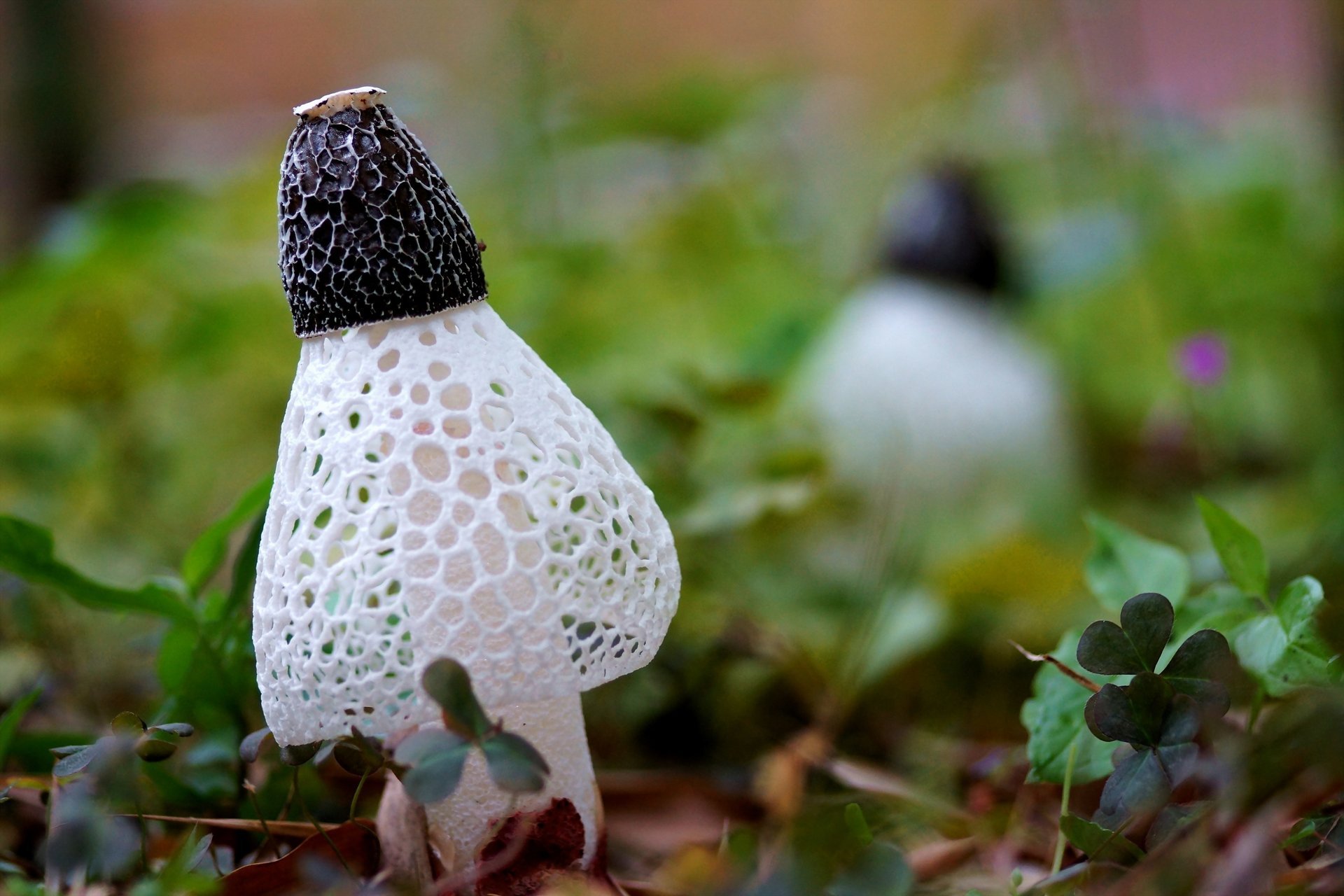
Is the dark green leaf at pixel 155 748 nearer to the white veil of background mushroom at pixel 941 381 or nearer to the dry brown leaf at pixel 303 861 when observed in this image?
the dry brown leaf at pixel 303 861

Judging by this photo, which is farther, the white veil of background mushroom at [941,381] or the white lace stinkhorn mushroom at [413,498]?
the white veil of background mushroom at [941,381]

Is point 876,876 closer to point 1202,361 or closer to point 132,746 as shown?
point 132,746

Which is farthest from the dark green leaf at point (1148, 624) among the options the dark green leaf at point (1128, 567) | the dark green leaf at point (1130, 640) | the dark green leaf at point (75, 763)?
the dark green leaf at point (75, 763)

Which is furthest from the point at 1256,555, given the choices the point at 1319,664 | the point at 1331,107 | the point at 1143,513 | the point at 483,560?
the point at 1331,107

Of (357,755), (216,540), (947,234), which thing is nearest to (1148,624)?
(357,755)

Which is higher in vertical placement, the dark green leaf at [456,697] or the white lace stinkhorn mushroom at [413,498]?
the white lace stinkhorn mushroom at [413,498]

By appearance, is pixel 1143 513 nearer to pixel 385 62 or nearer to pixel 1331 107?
pixel 1331 107
